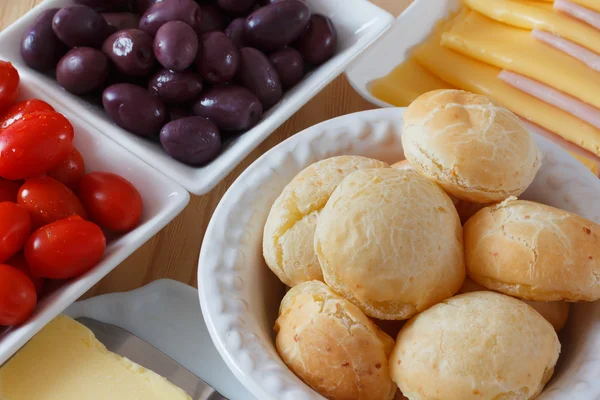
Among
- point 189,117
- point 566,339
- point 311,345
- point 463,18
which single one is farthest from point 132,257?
point 463,18

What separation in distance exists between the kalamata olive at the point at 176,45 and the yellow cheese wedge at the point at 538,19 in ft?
1.55

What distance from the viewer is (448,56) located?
3.29ft

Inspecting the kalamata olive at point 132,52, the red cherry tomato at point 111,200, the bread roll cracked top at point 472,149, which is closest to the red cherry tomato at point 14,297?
the red cherry tomato at point 111,200

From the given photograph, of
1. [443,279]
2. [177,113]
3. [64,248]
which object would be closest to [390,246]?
[443,279]

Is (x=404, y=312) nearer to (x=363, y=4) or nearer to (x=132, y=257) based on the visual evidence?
(x=132, y=257)

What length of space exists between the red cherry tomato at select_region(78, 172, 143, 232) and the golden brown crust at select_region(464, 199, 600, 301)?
0.42 metres

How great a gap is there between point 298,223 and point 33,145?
0.35m

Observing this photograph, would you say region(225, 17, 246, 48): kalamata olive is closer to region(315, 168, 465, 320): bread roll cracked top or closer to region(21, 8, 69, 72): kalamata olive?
region(21, 8, 69, 72): kalamata olive

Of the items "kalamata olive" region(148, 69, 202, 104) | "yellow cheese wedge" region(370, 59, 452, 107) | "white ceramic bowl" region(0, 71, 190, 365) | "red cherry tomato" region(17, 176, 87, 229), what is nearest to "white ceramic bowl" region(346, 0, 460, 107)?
"yellow cheese wedge" region(370, 59, 452, 107)

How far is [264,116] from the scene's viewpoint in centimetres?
89

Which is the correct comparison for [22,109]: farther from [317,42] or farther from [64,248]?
[317,42]

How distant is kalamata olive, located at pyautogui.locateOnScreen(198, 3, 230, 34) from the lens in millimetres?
949

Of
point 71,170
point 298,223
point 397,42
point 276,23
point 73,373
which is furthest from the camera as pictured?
point 397,42

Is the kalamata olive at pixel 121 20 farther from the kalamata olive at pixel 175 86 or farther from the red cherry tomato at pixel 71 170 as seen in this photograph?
the red cherry tomato at pixel 71 170
